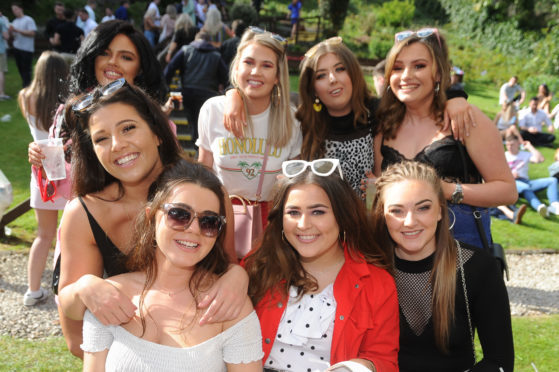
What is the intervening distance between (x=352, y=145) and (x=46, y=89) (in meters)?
3.56

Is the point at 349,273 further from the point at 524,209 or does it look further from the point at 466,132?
the point at 524,209

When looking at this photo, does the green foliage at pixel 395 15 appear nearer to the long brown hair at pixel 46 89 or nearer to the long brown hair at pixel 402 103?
the long brown hair at pixel 46 89

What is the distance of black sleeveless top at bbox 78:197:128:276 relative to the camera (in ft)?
8.16

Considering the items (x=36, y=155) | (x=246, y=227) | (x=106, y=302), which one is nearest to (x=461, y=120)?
(x=246, y=227)

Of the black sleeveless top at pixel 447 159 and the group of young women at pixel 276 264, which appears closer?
the group of young women at pixel 276 264

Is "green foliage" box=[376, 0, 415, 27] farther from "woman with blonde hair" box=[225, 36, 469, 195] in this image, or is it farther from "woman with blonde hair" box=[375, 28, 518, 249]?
"woman with blonde hair" box=[375, 28, 518, 249]

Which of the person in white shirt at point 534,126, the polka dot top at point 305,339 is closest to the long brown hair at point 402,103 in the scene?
the polka dot top at point 305,339

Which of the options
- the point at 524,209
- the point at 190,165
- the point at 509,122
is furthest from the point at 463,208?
the point at 509,122

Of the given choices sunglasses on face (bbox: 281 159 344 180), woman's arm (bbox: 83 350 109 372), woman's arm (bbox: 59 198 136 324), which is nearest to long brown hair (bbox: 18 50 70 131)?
woman's arm (bbox: 59 198 136 324)

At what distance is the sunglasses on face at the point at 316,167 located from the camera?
275cm

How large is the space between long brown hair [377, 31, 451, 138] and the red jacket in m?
1.17

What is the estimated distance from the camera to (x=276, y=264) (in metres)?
2.75

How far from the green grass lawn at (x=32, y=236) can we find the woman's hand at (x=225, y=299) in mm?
2334

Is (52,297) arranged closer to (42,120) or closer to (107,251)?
(42,120)
